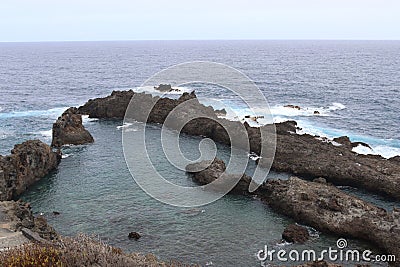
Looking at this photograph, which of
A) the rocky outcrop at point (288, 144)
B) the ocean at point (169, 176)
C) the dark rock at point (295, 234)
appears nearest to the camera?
the dark rock at point (295, 234)

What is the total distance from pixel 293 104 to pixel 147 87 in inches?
1609

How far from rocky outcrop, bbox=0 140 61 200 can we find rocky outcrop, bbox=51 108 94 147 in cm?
726

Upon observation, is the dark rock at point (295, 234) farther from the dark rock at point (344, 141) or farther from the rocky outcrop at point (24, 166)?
the rocky outcrop at point (24, 166)

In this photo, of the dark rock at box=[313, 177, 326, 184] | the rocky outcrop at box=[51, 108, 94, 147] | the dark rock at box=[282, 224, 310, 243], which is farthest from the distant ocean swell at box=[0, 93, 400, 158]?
the dark rock at box=[282, 224, 310, 243]

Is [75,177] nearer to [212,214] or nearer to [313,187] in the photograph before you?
[212,214]

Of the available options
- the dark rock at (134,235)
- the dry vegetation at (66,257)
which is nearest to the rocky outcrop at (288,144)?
the dark rock at (134,235)

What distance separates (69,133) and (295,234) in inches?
1483

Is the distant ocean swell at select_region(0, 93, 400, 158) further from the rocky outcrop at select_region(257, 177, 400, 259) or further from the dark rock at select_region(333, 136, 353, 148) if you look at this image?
the rocky outcrop at select_region(257, 177, 400, 259)

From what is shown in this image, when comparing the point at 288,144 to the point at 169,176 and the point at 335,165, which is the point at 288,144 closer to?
the point at 335,165

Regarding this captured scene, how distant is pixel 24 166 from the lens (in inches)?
1692

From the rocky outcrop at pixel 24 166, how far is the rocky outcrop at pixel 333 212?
25.7 meters

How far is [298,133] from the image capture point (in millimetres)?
61312

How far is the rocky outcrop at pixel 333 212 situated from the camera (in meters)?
31.9

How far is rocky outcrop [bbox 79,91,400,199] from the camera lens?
4294 cm
